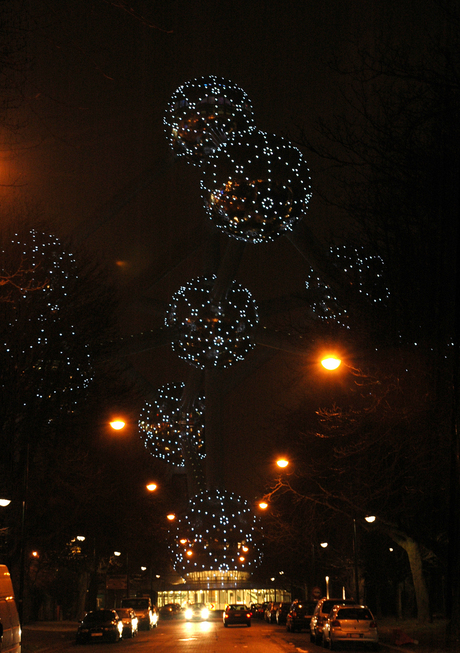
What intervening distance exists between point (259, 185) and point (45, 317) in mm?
14079

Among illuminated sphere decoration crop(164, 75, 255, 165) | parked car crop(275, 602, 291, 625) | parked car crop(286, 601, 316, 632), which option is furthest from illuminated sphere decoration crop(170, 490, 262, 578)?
illuminated sphere decoration crop(164, 75, 255, 165)

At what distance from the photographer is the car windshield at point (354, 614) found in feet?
81.5

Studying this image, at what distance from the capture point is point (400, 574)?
44781 millimetres

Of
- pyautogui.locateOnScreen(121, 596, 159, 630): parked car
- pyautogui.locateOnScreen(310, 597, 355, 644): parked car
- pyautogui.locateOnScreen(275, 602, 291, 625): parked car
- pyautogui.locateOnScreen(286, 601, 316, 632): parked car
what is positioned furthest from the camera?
pyautogui.locateOnScreen(275, 602, 291, 625): parked car

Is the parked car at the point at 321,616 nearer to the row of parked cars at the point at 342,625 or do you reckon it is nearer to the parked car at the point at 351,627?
the row of parked cars at the point at 342,625

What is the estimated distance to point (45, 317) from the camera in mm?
22812

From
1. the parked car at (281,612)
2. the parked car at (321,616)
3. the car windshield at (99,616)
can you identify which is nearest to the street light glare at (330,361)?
the parked car at (321,616)

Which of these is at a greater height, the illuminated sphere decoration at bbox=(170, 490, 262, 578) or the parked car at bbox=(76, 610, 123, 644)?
the illuminated sphere decoration at bbox=(170, 490, 262, 578)

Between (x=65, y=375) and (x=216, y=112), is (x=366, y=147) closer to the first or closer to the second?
(x=65, y=375)

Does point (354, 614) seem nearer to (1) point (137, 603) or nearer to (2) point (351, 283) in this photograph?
(2) point (351, 283)

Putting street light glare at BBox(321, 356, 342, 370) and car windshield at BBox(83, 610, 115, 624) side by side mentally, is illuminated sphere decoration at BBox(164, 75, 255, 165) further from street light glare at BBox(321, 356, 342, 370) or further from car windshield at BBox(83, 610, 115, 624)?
street light glare at BBox(321, 356, 342, 370)

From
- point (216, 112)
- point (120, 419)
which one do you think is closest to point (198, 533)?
point (216, 112)

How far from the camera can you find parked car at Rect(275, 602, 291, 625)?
50938 mm

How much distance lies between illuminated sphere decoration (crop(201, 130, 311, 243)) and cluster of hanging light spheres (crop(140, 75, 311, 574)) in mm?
44
